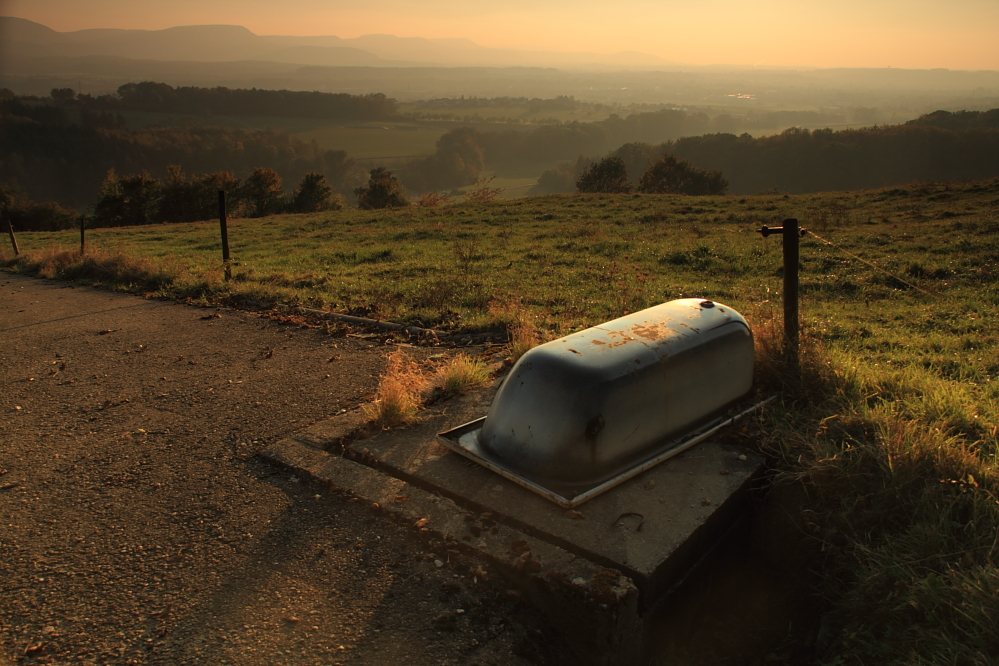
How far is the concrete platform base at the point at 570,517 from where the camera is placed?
8.66 ft

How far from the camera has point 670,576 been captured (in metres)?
2.90

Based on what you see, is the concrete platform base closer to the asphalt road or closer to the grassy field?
the asphalt road

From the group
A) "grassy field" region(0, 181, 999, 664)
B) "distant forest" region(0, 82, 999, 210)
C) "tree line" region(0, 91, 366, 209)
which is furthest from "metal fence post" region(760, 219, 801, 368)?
"tree line" region(0, 91, 366, 209)

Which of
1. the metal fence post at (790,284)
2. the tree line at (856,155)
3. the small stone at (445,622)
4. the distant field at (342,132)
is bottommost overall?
the small stone at (445,622)

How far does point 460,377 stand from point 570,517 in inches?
77.2

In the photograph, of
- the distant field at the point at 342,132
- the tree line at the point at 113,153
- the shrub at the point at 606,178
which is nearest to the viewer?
the shrub at the point at 606,178

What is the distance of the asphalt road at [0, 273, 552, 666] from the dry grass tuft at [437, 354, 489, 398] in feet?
2.39

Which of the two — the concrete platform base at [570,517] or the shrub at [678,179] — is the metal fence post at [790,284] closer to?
the concrete platform base at [570,517]

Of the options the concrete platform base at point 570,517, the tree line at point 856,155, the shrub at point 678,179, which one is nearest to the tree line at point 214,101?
the tree line at point 856,155

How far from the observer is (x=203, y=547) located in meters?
3.13

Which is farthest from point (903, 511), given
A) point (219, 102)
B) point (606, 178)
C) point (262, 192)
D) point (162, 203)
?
point (219, 102)

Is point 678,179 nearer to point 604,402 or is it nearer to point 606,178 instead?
point 606,178

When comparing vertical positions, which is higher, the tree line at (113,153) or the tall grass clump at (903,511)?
the tree line at (113,153)

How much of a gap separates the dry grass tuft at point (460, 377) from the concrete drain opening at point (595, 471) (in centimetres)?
66
